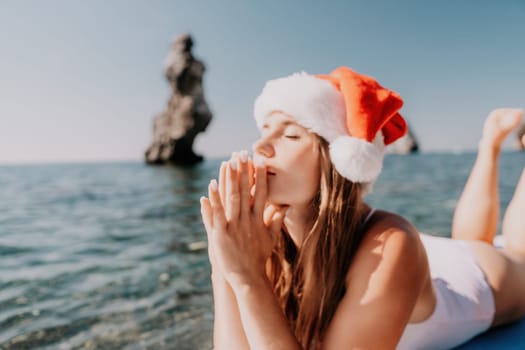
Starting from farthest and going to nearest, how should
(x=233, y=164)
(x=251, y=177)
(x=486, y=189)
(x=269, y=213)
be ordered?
(x=486, y=189) < (x=269, y=213) < (x=251, y=177) < (x=233, y=164)

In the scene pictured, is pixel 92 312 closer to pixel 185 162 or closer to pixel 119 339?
pixel 119 339

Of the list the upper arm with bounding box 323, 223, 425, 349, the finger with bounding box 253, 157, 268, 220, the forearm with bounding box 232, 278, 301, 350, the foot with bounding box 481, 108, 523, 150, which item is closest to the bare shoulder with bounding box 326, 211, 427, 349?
the upper arm with bounding box 323, 223, 425, 349

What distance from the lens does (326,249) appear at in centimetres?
147

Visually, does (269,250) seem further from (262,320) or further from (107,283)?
(107,283)

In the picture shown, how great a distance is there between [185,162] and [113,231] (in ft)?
139

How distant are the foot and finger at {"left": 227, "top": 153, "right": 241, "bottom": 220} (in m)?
2.43

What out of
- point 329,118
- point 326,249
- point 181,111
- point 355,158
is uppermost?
point 181,111

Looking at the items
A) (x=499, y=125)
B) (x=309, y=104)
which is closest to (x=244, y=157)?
(x=309, y=104)

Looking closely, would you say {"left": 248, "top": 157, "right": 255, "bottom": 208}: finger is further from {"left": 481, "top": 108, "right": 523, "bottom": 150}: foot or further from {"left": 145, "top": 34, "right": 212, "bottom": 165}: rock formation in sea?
{"left": 145, "top": 34, "right": 212, "bottom": 165}: rock formation in sea

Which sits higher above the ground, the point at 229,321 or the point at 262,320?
the point at 262,320

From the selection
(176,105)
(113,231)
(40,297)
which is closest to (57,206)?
(113,231)

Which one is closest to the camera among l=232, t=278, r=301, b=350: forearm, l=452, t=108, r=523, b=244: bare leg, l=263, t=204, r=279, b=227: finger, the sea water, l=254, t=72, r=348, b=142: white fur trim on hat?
l=232, t=278, r=301, b=350: forearm

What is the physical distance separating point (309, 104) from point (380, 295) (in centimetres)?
75

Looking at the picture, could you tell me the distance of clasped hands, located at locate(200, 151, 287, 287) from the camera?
1.27m
